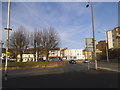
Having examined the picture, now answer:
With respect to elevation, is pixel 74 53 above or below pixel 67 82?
below

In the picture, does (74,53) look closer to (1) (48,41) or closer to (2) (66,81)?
(1) (48,41)

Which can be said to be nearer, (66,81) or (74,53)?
(66,81)

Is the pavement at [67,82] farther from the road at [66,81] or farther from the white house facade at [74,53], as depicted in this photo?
the white house facade at [74,53]

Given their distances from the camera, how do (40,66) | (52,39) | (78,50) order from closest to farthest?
1. (40,66)
2. (52,39)
3. (78,50)

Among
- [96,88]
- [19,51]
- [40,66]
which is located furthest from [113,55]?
[96,88]

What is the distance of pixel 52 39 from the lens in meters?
36.5

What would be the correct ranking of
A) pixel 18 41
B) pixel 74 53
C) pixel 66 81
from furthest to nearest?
pixel 74 53 < pixel 18 41 < pixel 66 81

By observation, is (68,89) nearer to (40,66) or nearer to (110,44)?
(40,66)

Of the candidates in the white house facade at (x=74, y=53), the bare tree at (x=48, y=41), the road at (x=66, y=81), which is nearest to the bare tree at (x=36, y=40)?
the bare tree at (x=48, y=41)

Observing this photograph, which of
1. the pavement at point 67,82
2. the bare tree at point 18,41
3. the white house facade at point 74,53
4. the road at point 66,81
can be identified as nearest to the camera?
the pavement at point 67,82

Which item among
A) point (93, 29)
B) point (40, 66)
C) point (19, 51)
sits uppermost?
point (93, 29)

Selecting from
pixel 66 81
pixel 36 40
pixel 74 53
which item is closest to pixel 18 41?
pixel 36 40

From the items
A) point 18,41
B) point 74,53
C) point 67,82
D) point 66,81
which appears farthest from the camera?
Result: point 74,53

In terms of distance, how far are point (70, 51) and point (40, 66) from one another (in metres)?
73.8
